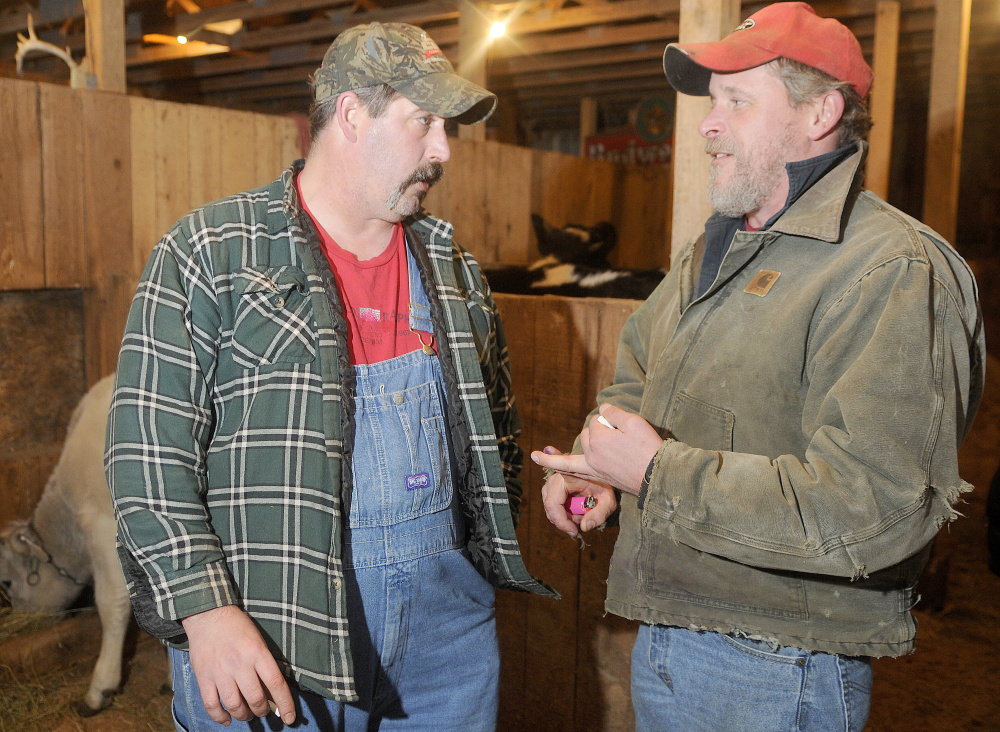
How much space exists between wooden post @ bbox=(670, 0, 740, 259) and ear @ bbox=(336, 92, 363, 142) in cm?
125

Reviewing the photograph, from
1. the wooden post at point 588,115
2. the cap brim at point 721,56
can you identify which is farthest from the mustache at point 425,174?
the wooden post at point 588,115

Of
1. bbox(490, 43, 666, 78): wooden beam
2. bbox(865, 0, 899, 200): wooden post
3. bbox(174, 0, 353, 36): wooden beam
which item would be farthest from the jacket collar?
bbox(490, 43, 666, 78): wooden beam

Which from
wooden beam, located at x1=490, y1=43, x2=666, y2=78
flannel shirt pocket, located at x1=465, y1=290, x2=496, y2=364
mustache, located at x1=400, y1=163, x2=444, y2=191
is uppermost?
wooden beam, located at x1=490, y1=43, x2=666, y2=78

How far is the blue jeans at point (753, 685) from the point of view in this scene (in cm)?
151

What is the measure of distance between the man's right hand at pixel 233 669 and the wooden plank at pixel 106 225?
120 inches

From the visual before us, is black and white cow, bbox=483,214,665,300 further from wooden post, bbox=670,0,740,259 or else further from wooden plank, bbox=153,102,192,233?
wooden plank, bbox=153,102,192,233

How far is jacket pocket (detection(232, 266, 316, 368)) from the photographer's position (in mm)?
1576

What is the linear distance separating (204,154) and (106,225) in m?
0.68

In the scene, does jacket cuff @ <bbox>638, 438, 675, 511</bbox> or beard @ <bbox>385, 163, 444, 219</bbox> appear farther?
beard @ <bbox>385, 163, 444, 219</bbox>

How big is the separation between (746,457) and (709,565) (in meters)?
0.30

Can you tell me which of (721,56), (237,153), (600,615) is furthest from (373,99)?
(237,153)

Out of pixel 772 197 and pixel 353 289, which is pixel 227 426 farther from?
pixel 772 197

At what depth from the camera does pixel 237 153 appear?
4.59 m

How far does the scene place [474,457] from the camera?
70.7 inches
